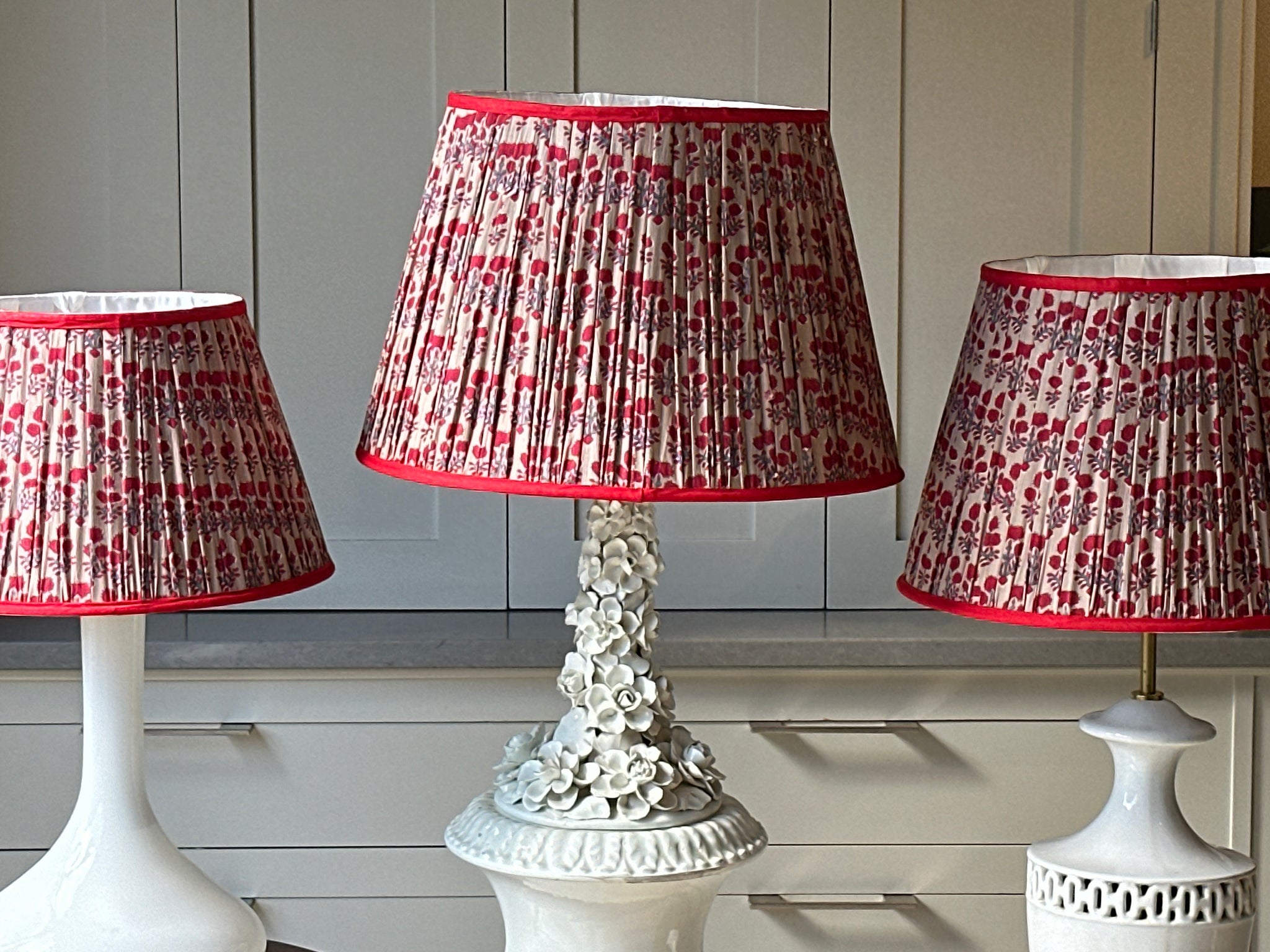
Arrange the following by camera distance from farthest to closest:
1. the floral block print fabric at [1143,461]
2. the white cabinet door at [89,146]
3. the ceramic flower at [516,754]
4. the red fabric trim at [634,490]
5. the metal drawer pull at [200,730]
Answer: the white cabinet door at [89,146], the metal drawer pull at [200,730], the ceramic flower at [516,754], the floral block print fabric at [1143,461], the red fabric trim at [634,490]

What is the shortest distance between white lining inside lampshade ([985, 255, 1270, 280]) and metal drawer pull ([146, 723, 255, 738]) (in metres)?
1.36

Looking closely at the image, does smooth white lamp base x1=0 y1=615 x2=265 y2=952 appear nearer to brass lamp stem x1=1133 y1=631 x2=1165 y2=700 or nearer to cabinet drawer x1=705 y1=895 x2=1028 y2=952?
brass lamp stem x1=1133 y1=631 x2=1165 y2=700

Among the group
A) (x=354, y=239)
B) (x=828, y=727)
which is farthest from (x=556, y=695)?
(x=354, y=239)

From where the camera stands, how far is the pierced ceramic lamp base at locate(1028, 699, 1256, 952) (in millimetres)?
1066

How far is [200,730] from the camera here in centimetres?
215

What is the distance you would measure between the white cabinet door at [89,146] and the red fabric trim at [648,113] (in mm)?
1579

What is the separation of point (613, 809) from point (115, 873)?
32cm

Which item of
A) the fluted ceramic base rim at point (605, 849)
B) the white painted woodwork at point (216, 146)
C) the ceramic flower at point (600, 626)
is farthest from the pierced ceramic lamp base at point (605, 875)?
the white painted woodwork at point (216, 146)

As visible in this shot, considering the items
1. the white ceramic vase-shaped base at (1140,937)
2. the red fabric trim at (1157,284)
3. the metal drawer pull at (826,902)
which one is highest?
the red fabric trim at (1157,284)

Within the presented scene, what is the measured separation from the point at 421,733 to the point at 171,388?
132 centimetres

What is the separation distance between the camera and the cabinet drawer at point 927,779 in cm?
218

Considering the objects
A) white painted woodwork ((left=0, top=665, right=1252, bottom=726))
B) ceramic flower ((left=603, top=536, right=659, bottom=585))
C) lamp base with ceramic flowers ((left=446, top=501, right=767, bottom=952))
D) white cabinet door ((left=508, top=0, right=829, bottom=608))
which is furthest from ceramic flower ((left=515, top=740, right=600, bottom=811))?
white cabinet door ((left=508, top=0, right=829, bottom=608))

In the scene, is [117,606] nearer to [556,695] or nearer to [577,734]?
[577,734]

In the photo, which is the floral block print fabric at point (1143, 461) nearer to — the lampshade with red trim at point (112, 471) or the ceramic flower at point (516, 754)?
the ceramic flower at point (516, 754)
